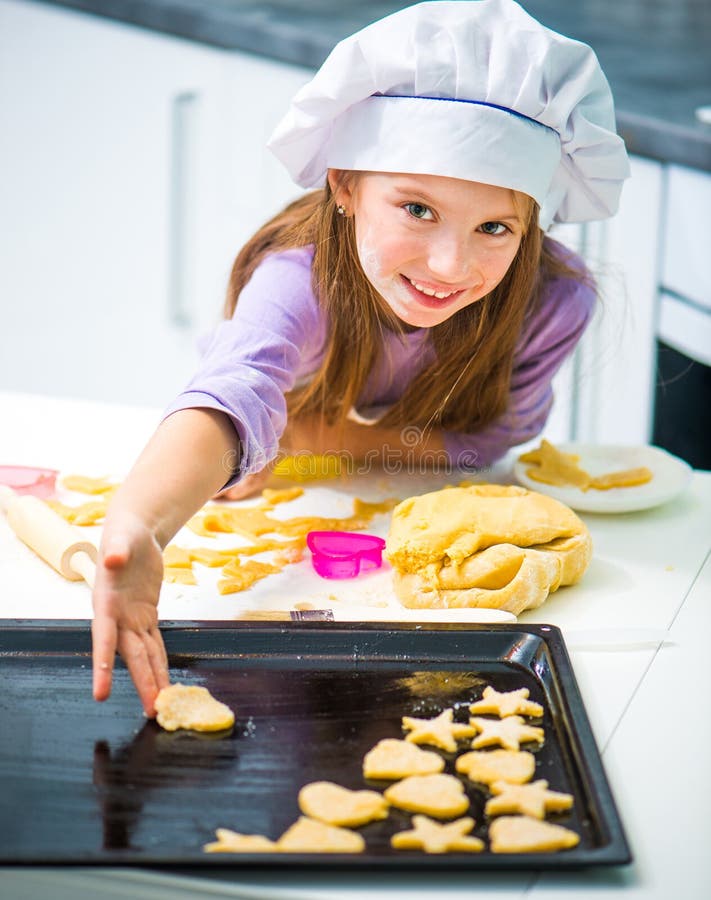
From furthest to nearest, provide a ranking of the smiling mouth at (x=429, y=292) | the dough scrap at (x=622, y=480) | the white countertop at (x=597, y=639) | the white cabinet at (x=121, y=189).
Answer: the white cabinet at (x=121, y=189) < the dough scrap at (x=622, y=480) < the smiling mouth at (x=429, y=292) < the white countertop at (x=597, y=639)

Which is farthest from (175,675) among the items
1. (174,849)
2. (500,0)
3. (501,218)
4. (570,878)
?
(500,0)

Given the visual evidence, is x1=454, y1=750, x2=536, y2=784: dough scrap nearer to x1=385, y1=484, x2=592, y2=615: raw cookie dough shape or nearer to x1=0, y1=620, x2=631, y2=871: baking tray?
x1=0, y1=620, x2=631, y2=871: baking tray

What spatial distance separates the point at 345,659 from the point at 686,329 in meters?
0.98

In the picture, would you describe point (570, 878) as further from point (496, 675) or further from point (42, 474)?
point (42, 474)

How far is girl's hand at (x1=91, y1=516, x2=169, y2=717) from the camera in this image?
76 centimetres

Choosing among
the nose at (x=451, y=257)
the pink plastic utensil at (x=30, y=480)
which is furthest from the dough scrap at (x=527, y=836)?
the pink plastic utensil at (x=30, y=480)

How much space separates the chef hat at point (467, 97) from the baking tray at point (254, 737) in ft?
1.18

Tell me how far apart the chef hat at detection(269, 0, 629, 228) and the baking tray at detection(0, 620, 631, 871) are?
36cm

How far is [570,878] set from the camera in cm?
63

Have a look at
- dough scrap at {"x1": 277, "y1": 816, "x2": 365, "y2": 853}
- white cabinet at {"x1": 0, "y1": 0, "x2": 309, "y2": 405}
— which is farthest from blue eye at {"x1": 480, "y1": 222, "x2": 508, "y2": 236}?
white cabinet at {"x1": 0, "y1": 0, "x2": 309, "y2": 405}

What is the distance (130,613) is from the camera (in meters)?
0.78

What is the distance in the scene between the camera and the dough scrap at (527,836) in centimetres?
63

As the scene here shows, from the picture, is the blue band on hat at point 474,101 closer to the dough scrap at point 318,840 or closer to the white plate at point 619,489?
the white plate at point 619,489

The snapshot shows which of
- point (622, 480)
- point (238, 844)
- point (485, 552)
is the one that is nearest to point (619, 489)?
point (622, 480)
